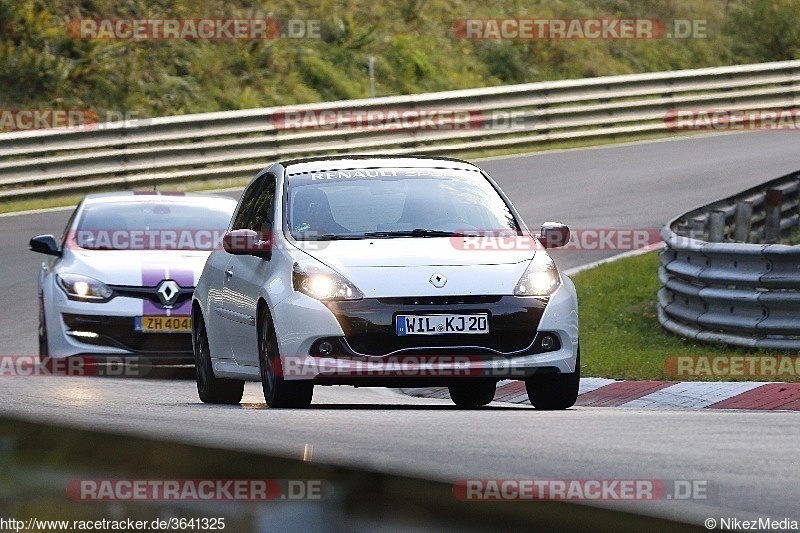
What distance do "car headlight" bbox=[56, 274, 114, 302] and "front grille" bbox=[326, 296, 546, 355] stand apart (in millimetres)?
4327

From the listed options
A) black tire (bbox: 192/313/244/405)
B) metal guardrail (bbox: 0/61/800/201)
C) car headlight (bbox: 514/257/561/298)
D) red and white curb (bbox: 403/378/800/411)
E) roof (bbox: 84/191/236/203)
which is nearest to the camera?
car headlight (bbox: 514/257/561/298)

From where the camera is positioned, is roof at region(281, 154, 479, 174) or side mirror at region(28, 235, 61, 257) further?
side mirror at region(28, 235, 61, 257)

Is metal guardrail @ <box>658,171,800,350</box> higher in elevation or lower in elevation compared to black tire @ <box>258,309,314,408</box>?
lower

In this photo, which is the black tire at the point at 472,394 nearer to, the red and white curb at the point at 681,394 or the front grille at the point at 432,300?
the red and white curb at the point at 681,394

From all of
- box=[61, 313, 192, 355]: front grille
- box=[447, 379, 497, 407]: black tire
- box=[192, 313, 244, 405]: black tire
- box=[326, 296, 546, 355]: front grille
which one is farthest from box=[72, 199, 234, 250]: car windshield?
box=[326, 296, 546, 355]: front grille

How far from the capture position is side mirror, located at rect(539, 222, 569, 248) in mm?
9047

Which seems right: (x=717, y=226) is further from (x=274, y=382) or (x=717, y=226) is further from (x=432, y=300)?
(x=274, y=382)

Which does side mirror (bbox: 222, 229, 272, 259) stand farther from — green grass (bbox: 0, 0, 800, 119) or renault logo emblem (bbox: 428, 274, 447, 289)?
green grass (bbox: 0, 0, 800, 119)

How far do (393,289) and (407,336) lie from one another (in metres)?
0.26

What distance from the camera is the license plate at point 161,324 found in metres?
12.1

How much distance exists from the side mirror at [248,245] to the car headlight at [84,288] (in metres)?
3.42

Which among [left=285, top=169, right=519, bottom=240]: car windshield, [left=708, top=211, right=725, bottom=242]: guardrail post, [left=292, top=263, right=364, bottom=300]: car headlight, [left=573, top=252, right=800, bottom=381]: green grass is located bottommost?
[left=573, top=252, right=800, bottom=381]: green grass

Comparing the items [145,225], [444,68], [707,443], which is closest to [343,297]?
Answer: [707,443]

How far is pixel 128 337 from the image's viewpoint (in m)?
12.1
